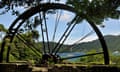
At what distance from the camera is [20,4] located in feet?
33.9

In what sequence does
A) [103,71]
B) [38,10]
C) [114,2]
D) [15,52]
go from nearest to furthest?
[114,2]
[103,71]
[38,10]
[15,52]

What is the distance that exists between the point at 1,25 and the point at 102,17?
208 inches

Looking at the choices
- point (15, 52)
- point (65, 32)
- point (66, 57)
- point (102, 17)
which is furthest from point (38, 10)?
point (15, 52)

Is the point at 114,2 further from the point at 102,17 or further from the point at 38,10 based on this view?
the point at 38,10

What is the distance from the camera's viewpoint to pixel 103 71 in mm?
9898

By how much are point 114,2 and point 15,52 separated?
9.58m

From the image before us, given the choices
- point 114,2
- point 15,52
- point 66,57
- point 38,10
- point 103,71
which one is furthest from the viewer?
point 15,52

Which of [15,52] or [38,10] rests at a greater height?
[38,10]

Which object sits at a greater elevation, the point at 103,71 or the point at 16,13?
the point at 16,13

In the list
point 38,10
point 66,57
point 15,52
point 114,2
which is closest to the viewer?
point 114,2

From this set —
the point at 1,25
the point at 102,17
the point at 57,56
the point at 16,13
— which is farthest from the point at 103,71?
the point at 1,25

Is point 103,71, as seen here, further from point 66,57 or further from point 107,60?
point 66,57

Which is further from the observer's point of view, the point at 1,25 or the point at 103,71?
the point at 1,25

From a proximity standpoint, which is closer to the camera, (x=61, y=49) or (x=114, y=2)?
(x=114, y=2)
